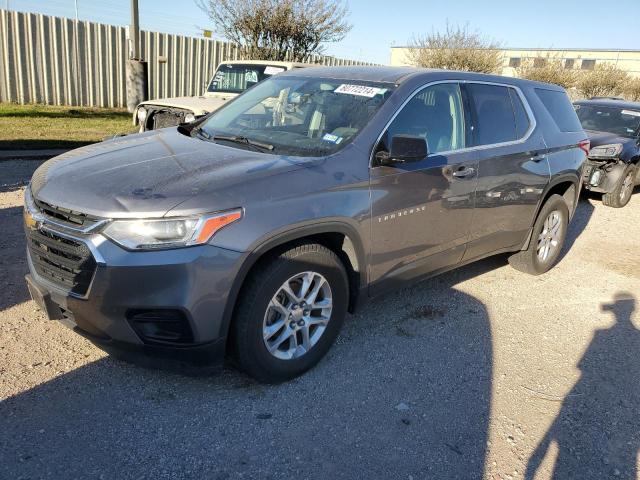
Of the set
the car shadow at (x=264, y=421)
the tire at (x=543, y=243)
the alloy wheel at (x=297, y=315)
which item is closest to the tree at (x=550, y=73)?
the tire at (x=543, y=243)

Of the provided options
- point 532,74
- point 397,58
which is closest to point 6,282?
point 532,74

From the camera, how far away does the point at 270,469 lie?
8.66 feet

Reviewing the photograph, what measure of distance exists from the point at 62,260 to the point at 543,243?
449 cm

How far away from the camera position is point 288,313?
3.20m

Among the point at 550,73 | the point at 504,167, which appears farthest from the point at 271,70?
the point at 550,73

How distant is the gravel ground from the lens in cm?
269

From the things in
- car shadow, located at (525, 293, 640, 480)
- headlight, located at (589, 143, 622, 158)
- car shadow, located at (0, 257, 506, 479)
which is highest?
headlight, located at (589, 143, 622, 158)

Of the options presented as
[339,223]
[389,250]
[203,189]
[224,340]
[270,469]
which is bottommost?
[270,469]

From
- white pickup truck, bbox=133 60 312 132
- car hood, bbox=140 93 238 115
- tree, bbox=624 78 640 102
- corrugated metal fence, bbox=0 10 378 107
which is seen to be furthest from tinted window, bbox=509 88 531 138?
tree, bbox=624 78 640 102

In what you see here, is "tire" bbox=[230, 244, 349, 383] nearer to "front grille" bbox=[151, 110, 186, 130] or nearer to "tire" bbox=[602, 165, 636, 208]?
"front grille" bbox=[151, 110, 186, 130]

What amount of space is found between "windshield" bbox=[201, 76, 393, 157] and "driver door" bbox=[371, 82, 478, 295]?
26 centimetres

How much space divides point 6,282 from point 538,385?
4017mm

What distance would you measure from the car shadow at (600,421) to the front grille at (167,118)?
259 inches

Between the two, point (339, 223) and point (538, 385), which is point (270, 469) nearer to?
point (339, 223)
